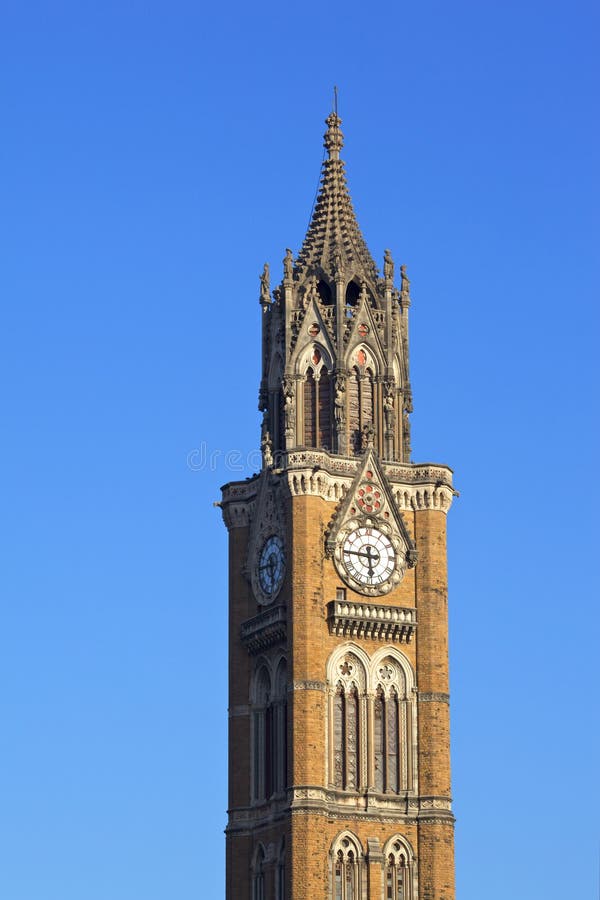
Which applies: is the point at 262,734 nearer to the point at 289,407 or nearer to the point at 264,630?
the point at 264,630

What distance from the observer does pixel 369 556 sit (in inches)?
4456

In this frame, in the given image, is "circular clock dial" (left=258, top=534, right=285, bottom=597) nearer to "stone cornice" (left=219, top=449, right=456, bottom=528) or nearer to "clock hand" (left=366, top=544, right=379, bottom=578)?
"stone cornice" (left=219, top=449, right=456, bottom=528)

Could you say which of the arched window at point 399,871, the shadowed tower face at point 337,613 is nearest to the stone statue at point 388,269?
the shadowed tower face at point 337,613

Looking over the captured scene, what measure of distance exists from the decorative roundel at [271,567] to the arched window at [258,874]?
32.8 feet

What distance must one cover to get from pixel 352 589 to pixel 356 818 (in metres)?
9.07

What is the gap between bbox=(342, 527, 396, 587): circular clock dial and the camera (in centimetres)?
11275

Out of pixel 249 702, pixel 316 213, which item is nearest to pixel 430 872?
pixel 249 702

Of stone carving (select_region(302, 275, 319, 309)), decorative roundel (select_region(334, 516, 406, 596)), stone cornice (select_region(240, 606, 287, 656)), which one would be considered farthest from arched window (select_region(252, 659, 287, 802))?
stone carving (select_region(302, 275, 319, 309))

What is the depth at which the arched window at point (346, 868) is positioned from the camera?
108875 millimetres

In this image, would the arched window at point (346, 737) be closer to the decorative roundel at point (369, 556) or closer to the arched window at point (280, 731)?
the arched window at point (280, 731)

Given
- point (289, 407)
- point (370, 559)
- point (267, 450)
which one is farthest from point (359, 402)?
point (370, 559)

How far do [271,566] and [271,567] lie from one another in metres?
0.07

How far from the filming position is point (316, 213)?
394 feet

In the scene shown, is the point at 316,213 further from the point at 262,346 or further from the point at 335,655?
the point at 335,655
